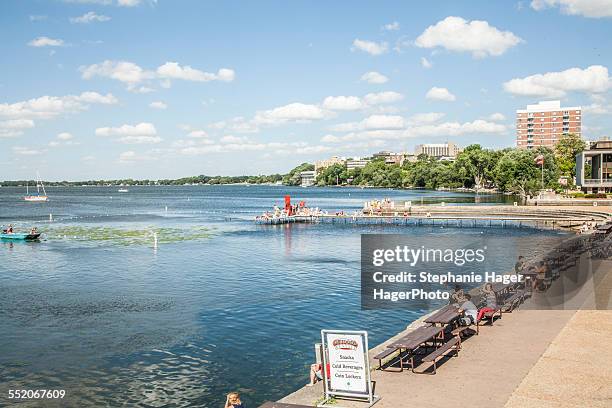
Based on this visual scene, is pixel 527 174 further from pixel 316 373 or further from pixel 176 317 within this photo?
pixel 316 373

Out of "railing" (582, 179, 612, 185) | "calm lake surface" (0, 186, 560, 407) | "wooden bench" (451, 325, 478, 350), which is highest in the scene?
"railing" (582, 179, 612, 185)

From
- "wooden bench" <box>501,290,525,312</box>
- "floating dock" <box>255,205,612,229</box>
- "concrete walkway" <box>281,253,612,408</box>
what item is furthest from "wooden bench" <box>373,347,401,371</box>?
"floating dock" <box>255,205,612,229</box>

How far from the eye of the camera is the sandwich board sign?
1275cm

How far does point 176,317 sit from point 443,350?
678 inches

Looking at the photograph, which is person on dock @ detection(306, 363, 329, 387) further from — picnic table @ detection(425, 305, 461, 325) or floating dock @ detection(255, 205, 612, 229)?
floating dock @ detection(255, 205, 612, 229)

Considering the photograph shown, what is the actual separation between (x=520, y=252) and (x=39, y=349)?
42371 millimetres

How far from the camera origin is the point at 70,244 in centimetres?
6481

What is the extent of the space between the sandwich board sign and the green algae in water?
2150 inches

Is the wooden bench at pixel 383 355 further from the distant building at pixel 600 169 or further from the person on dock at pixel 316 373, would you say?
the distant building at pixel 600 169

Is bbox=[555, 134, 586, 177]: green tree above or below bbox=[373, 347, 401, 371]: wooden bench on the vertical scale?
above

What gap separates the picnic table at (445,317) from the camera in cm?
1711

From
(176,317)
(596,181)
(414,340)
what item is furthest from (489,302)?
(596,181)

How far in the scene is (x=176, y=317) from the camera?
29.2 m

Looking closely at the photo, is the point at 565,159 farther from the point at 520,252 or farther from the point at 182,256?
the point at 182,256
